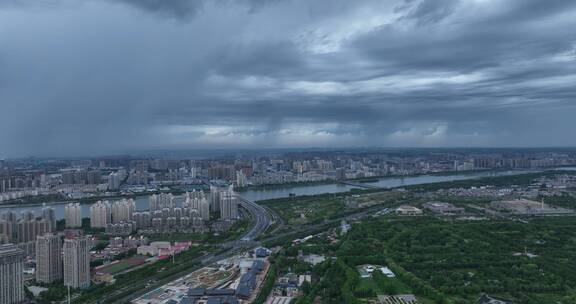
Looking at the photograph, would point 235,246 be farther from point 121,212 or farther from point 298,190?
point 298,190

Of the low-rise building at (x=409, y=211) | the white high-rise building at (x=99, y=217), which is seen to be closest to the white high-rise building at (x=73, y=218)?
the white high-rise building at (x=99, y=217)

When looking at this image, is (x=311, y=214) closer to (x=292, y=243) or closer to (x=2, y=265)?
(x=292, y=243)

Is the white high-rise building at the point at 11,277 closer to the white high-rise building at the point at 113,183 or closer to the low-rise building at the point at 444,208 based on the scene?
the low-rise building at the point at 444,208

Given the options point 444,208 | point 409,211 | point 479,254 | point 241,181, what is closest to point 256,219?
point 409,211

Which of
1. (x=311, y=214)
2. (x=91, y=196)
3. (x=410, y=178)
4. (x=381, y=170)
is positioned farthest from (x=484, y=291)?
(x=381, y=170)

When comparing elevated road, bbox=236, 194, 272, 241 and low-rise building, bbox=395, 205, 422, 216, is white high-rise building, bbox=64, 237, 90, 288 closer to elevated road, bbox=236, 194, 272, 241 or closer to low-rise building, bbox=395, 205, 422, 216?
elevated road, bbox=236, 194, 272, 241

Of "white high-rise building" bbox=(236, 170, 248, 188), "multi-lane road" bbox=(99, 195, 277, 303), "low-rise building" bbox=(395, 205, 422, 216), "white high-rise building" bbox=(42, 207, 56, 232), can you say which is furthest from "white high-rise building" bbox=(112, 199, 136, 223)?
"white high-rise building" bbox=(236, 170, 248, 188)
